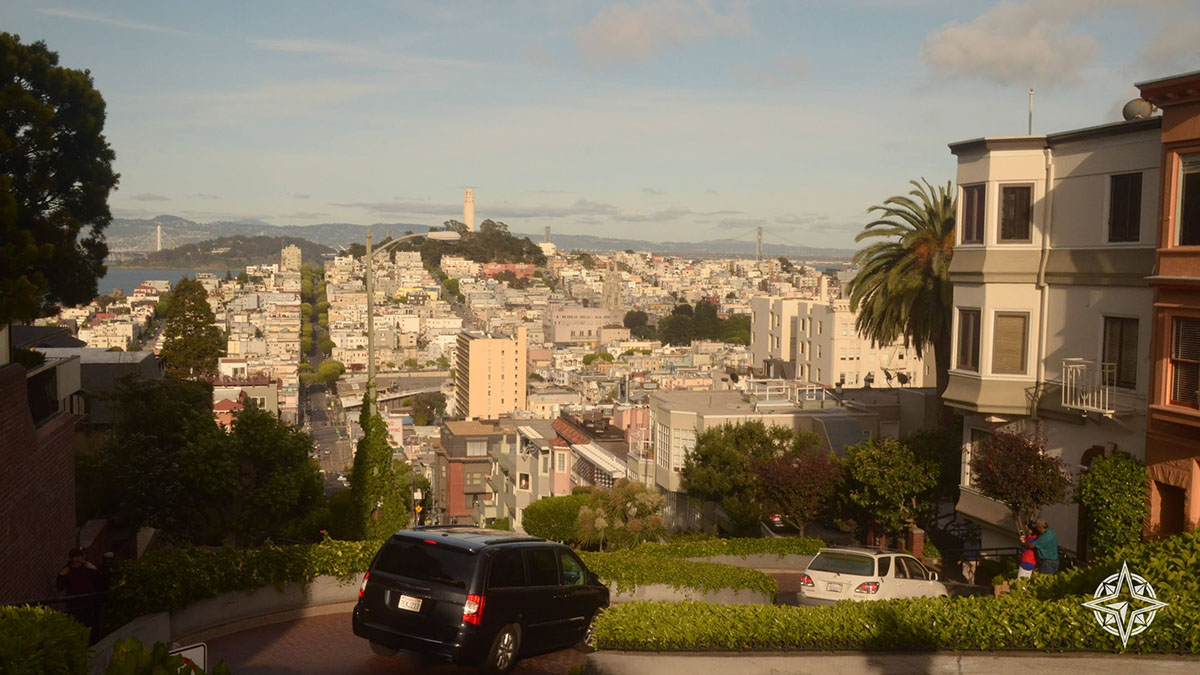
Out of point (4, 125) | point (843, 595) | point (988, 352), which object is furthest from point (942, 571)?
point (4, 125)

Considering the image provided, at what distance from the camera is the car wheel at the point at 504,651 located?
10203mm

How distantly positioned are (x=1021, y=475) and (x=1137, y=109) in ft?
19.4

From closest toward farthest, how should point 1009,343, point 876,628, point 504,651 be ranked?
point 876,628 < point 504,651 < point 1009,343

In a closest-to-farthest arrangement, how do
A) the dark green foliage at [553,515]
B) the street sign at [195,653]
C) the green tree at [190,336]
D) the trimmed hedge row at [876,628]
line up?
the street sign at [195,653] → the trimmed hedge row at [876,628] → the dark green foliage at [553,515] → the green tree at [190,336]

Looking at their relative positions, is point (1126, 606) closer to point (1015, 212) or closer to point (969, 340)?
point (1015, 212)

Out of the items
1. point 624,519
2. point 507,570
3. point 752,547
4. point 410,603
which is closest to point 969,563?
point 752,547

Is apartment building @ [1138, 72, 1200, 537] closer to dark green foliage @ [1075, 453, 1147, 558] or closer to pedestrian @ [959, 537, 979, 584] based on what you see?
dark green foliage @ [1075, 453, 1147, 558]

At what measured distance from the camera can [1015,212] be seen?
20.1m

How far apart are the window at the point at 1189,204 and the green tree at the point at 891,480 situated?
9.48 metres

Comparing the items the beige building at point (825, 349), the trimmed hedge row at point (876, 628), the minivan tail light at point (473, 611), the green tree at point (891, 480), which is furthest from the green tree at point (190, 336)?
the beige building at point (825, 349)

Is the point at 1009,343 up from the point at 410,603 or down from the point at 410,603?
up

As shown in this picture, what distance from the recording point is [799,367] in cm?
9594

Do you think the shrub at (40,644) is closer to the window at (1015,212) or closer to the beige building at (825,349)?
the window at (1015,212)

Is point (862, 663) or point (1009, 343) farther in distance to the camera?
point (1009, 343)
